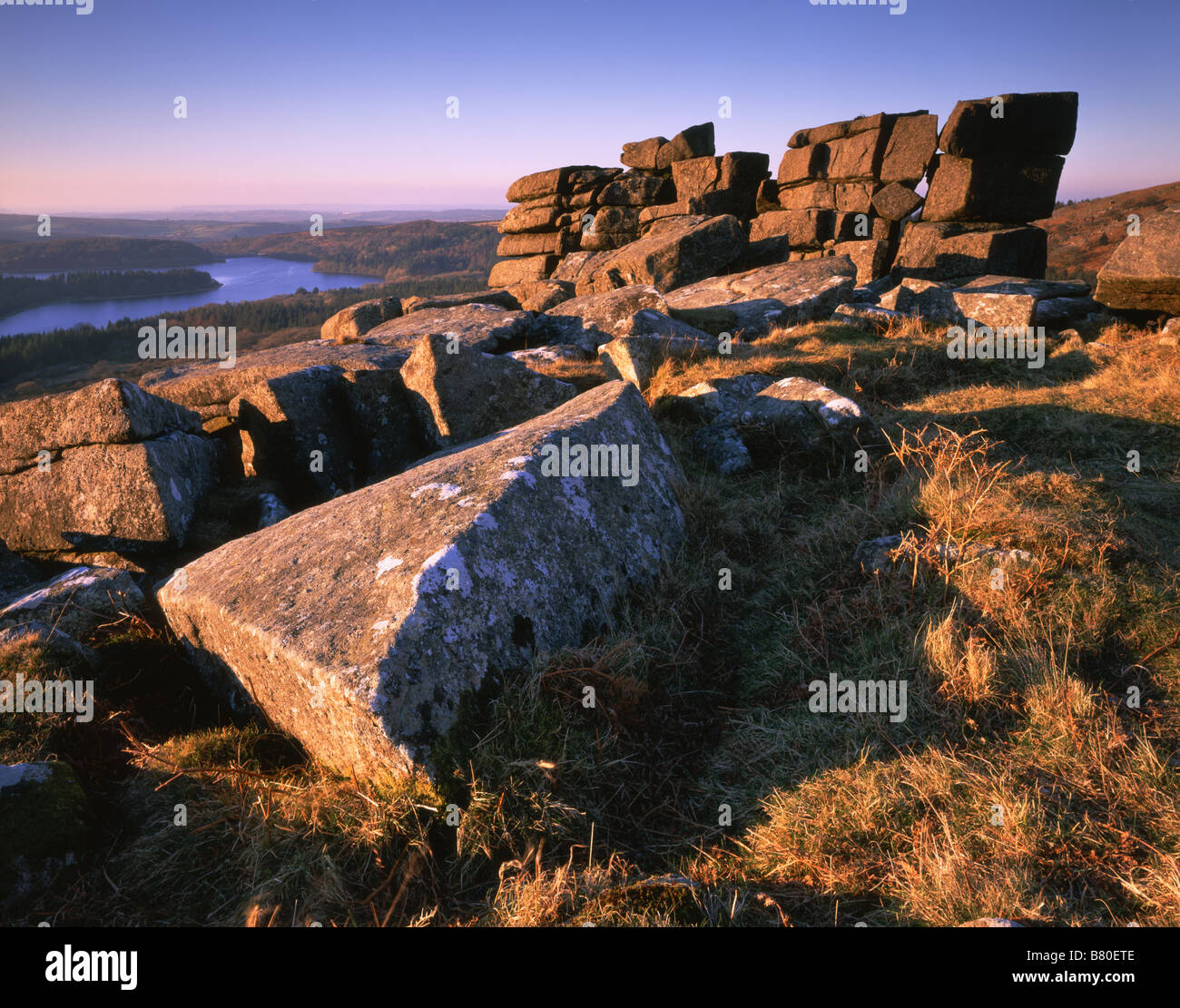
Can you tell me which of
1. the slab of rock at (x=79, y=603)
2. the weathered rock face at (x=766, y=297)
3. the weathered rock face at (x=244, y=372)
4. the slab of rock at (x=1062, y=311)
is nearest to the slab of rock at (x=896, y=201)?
the weathered rock face at (x=766, y=297)

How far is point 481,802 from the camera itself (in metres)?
2.72

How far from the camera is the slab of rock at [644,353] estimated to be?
761cm

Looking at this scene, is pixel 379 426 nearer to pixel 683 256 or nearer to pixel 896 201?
pixel 683 256

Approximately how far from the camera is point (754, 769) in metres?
3.15

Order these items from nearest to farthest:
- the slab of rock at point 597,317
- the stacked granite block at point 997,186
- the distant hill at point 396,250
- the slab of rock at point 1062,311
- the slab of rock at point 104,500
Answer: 1. the slab of rock at point 104,500
2. the slab of rock at point 597,317
3. the slab of rock at point 1062,311
4. the stacked granite block at point 997,186
5. the distant hill at point 396,250

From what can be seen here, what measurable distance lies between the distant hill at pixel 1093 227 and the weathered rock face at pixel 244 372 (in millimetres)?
29877

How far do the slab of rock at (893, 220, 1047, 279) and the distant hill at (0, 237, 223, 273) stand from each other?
13256 centimetres

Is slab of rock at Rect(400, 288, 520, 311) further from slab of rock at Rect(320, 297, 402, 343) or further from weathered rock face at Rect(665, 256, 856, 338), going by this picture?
weathered rock face at Rect(665, 256, 856, 338)

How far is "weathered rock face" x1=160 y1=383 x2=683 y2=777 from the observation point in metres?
2.89

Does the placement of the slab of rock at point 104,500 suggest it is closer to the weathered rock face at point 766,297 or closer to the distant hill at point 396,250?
the weathered rock face at point 766,297

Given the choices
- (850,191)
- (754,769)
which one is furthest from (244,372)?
(850,191)
